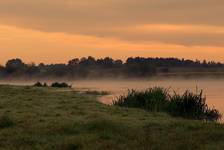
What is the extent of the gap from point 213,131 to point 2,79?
83099 millimetres

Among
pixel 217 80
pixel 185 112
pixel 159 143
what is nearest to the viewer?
pixel 159 143

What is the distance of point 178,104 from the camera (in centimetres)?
2317

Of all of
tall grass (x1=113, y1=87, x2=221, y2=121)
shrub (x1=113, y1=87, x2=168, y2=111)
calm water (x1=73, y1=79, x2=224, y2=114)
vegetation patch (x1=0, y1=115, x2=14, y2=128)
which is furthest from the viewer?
calm water (x1=73, y1=79, x2=224, y2=114)

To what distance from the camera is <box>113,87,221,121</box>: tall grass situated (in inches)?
894

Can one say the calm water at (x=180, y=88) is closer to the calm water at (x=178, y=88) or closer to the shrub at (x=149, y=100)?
the calm water at (x=178, y=88)

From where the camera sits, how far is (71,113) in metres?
19.8

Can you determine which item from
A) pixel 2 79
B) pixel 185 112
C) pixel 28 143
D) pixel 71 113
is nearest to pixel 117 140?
pixel 28 143

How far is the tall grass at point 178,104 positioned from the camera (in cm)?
2272

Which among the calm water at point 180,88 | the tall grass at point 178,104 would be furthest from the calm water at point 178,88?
the tall grass at point 178,104

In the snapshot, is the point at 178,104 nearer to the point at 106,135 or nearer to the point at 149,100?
the point at 149,100

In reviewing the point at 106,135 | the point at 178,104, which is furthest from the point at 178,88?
the point at 106,135

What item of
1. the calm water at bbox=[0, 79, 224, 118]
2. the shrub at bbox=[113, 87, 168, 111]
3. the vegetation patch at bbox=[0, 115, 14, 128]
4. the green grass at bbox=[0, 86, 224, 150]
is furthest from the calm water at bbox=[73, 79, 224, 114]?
the vegetation patch at bbox=[0, 115, 14, 128]

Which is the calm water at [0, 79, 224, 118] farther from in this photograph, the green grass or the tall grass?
the green grass

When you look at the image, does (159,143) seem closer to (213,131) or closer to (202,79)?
(213,131)
